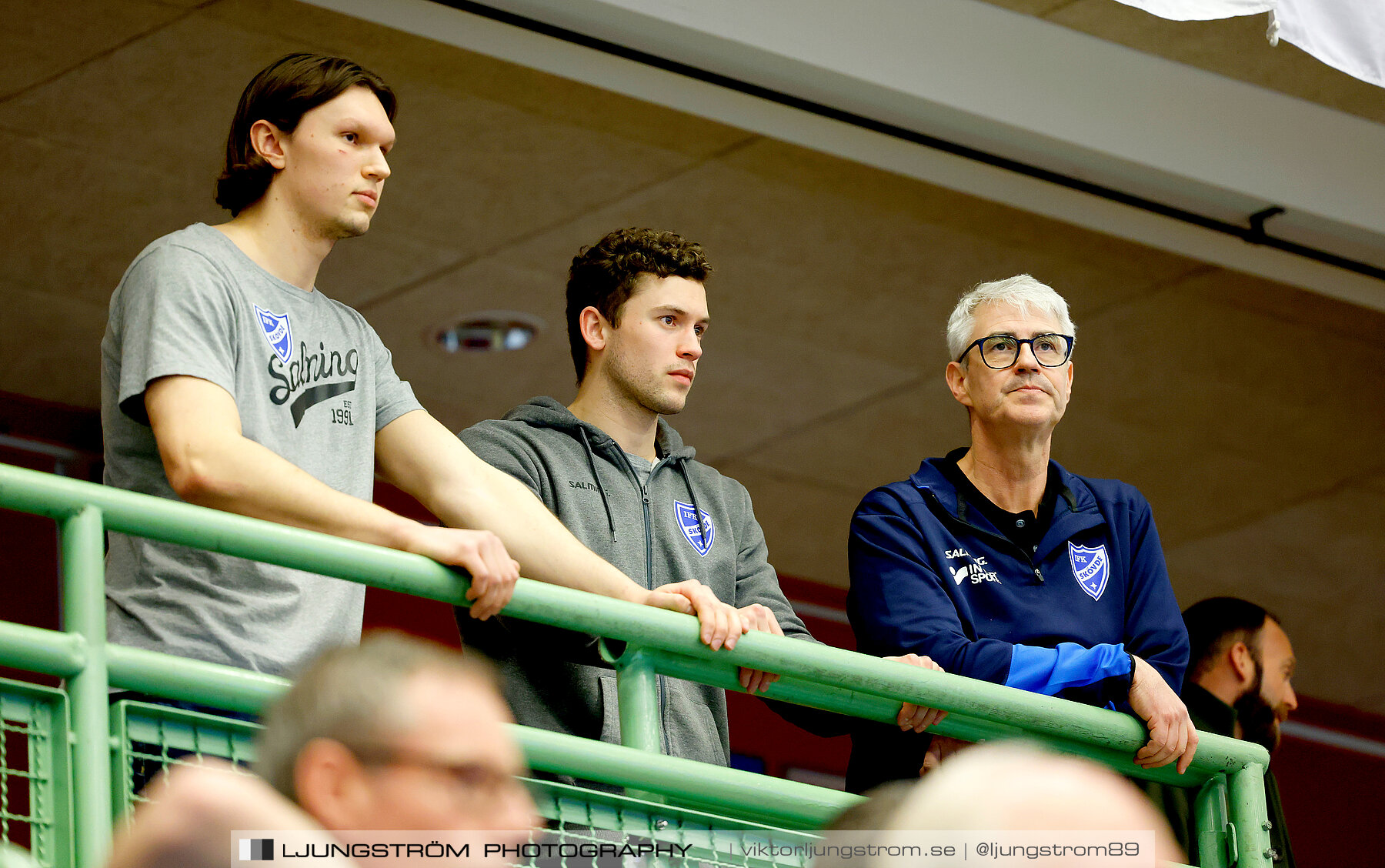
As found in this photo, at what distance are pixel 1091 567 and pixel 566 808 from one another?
1.48 m

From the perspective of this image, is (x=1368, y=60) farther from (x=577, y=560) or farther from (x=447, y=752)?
(x=447, y=752)

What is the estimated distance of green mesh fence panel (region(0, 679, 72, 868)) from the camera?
88.4 inches

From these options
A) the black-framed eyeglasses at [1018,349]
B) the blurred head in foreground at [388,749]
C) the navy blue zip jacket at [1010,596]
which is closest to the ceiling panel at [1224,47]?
the black-framed eyeglasses at [1018,349]

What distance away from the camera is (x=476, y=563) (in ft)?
8.85

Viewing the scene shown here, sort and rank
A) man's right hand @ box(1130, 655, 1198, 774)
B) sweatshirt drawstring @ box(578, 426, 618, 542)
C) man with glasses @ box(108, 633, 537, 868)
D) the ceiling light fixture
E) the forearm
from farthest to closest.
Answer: the ceiling light fixture
sweatshirt drawstring @ box(578, 426, 618, 542)
man's right hand @ box(1130, 655, 1198, 774)
the forearm
man with glasses @ box(108, 633, 537, 868)

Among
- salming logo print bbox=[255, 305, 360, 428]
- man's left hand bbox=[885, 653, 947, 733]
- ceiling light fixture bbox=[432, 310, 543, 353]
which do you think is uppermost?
ceiling light fixture bbox=[432, 310, 543, 353]

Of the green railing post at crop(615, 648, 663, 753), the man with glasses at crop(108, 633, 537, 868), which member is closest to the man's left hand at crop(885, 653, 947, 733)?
the green railing post at crop(615, 648, 663, 753)

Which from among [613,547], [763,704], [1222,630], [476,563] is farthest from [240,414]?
[763,704]

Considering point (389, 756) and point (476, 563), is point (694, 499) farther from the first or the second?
point (389, 756)

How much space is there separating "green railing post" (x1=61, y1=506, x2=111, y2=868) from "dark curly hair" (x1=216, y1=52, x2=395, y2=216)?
96 centimetres

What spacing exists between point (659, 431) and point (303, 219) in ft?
3.47

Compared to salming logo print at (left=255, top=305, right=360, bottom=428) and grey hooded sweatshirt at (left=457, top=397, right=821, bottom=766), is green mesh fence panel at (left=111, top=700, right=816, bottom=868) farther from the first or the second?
salming logo print at (left=255, top=305, right=360, bottom=428)

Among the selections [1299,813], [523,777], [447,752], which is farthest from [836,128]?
[1299,813]

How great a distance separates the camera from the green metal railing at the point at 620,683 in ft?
7.65
